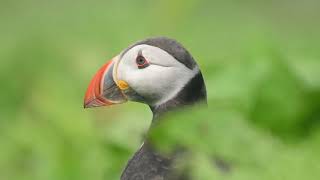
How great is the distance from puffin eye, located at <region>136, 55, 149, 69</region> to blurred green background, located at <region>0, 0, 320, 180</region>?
161mm

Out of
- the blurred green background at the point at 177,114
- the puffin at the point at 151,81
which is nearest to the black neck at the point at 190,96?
the puffin at the point at 151,81

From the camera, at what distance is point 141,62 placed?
8.13ft

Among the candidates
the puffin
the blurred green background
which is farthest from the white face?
the blurred green background

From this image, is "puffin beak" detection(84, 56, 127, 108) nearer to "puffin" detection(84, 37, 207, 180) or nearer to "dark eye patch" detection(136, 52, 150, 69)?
"puffin" detection(84, 37, 207, 180)

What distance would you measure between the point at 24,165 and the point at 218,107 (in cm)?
292

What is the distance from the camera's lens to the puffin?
2.39m

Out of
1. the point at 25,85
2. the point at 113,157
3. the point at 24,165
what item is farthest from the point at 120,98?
the point at 25,85

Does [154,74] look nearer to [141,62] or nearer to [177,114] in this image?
[141,62]

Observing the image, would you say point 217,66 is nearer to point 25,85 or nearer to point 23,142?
point 23,142

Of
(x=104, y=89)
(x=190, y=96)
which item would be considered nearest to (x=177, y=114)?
(x=190, y=96)

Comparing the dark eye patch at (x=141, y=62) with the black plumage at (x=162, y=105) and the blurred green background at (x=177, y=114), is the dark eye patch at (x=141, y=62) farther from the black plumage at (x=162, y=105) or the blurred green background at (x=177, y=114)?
the blurred green background at (x=177, y=114)

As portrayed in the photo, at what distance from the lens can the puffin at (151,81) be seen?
2.39m

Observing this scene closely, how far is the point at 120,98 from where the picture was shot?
8.56 feet

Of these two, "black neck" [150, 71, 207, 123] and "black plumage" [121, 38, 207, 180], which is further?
"black neck" [150, 71, 207, 123]
